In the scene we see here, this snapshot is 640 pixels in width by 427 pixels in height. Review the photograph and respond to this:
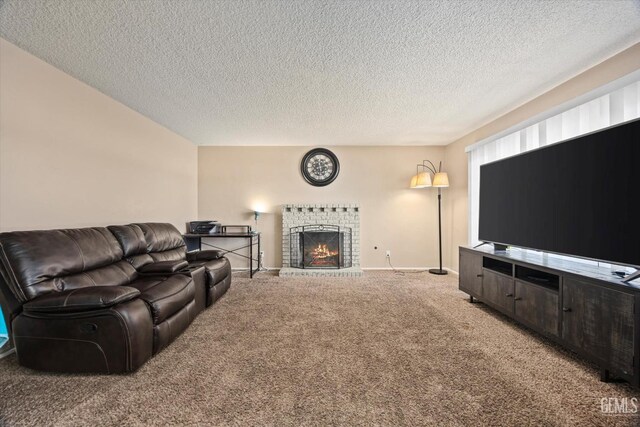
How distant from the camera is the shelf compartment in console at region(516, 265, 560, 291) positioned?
224 cm

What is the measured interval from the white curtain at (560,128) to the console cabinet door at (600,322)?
144cm

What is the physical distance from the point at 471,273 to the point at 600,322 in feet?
4.95

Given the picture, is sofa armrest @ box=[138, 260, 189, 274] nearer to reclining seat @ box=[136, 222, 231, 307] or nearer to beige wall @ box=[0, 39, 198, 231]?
reclining seat @ box=[136, 222, 231, 307]

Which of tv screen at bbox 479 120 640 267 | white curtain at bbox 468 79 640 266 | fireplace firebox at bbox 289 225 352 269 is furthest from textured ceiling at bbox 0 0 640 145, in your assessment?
fireplace firebox at bbox 289 225 352 269

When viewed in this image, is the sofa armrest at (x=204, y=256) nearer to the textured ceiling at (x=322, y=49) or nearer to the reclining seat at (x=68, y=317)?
the reclining seat at (x=68, y=317)

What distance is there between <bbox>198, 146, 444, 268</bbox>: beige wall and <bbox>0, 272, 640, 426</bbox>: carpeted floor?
2.49 metres

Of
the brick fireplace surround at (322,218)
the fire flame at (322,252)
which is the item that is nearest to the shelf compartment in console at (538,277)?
the brick fireplace surround at (322,218)

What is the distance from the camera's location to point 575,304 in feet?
6.27

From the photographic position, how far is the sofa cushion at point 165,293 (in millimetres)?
2008

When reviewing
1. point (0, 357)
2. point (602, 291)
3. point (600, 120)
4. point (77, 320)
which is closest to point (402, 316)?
point (602, 291)

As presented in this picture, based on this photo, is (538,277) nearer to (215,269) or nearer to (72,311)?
(215,269)

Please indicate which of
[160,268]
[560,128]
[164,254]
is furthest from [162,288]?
[560,128]

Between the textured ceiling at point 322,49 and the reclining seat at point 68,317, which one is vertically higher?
the textured ceiling at point 322,49

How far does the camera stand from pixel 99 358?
1744mm
